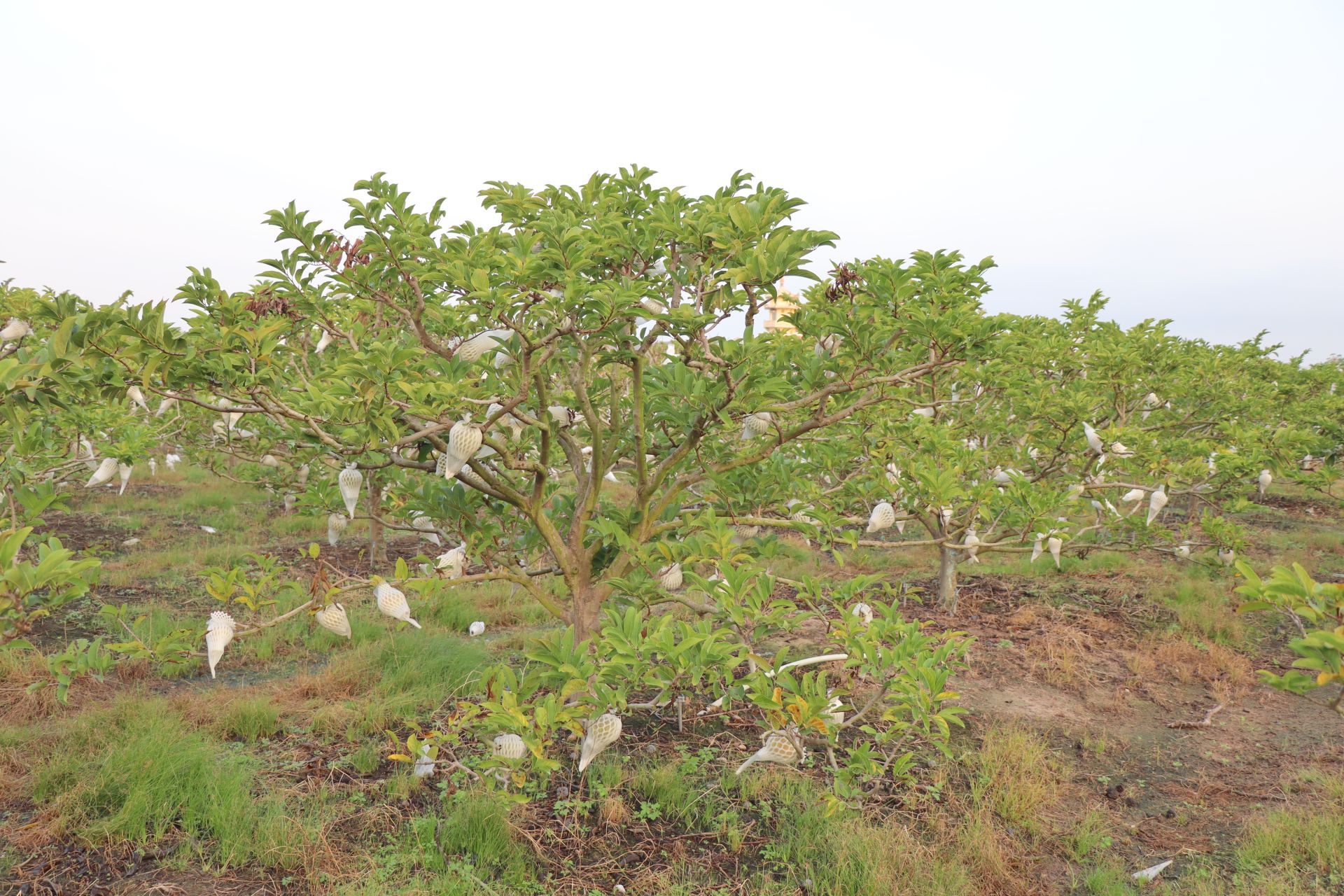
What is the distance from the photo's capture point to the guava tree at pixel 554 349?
2.11 m

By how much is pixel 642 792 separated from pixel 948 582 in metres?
3.48

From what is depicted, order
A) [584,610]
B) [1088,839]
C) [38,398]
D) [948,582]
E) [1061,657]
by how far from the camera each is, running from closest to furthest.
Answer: [38,398] → [1088,839] → [584,610] → [1061,657] → [948,582]

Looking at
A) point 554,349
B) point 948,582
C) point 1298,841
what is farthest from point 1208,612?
point 554,349

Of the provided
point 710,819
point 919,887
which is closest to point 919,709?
point 919,887

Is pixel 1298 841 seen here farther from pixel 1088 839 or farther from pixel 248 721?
pixel 248 721

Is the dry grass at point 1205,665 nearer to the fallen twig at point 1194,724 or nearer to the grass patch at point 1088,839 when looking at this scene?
the fallen twig at point 1194,724

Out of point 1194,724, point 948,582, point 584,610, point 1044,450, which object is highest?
point 1044,450

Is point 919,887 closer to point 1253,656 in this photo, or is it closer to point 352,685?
point 352,685

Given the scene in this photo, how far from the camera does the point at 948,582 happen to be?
18.2 feet

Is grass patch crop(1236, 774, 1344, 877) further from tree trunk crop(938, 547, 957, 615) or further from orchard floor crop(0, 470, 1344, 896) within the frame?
tree trunk crop(938, 547, 957, 615)

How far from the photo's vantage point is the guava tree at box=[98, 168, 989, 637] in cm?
211

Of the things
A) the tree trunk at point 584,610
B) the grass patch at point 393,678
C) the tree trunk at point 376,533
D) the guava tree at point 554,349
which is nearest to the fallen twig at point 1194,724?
the guava tree at point 554,349

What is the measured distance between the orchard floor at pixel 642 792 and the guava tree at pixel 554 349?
817mm

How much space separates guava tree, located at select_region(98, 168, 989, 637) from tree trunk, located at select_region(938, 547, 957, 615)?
264cm
